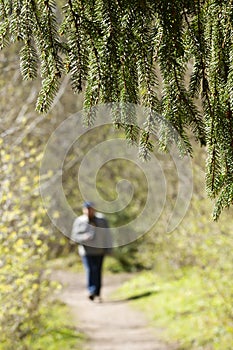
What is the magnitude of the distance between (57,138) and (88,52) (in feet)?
45.3

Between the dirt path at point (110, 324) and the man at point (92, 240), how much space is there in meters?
0.59

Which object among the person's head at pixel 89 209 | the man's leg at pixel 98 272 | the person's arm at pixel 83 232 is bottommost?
the man's leg at pixel 98 272

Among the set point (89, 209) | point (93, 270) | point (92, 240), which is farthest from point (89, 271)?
point (89, 209)

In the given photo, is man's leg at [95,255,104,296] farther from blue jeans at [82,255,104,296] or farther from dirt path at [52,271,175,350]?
dirt path at [52,271,175,350]

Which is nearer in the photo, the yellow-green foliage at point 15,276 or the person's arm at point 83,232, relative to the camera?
the yellow-green foliage at point 15,276

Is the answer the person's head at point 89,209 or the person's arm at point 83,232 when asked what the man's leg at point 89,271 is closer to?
the person's arm at point 83,232

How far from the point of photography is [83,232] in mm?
12148

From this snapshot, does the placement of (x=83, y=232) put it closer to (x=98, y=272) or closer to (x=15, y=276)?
(x=98, y=272)

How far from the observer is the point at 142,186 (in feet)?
→ 55.6

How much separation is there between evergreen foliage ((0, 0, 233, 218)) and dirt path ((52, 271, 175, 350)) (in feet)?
18.7

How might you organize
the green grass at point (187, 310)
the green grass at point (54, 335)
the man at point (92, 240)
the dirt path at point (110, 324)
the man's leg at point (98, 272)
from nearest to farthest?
the green grass at point (187, 310) → the green grass at point (54, 335) → the dirt path at point (110, 324) → the man at point (92, 240) → the man's leg at point (98, 272)

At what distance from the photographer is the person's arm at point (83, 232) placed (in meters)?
12.0

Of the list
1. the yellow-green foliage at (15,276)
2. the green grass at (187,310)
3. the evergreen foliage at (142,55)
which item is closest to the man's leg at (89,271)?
the green grass at (187,310)

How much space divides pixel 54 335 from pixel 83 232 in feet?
11.4
